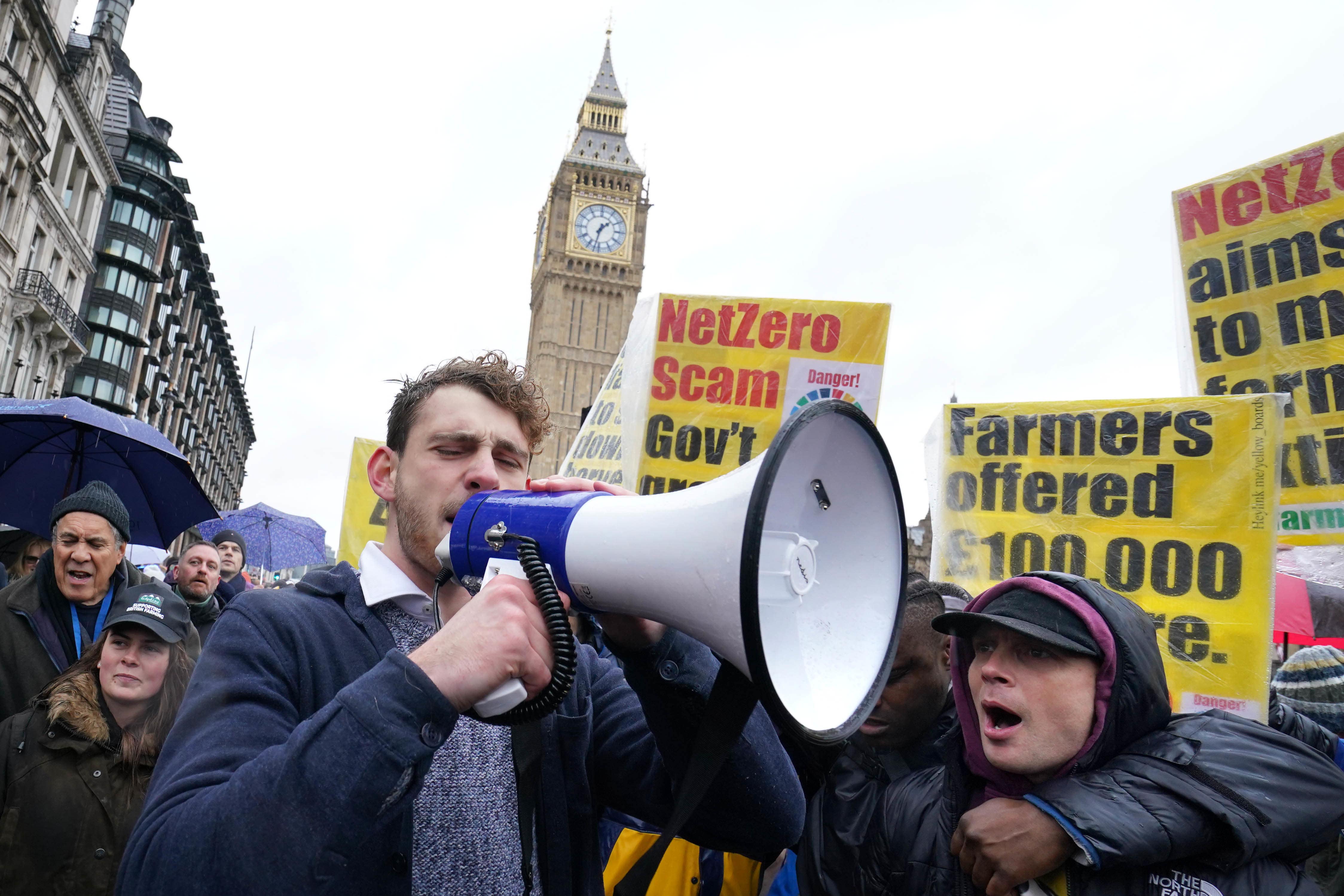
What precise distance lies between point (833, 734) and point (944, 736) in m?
1.16

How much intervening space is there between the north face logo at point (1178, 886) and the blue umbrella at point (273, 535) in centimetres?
1248

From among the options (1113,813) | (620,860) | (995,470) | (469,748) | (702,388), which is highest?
(702,388)

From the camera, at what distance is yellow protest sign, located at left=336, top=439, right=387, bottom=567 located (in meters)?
7.77

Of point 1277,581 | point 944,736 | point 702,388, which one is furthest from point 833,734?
point 1277,581

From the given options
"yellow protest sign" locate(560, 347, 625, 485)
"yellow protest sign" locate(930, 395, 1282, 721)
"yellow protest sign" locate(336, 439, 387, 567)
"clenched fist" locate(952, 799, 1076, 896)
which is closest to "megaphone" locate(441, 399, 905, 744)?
"clenched fist" locate(952, 799, 1076, 896)

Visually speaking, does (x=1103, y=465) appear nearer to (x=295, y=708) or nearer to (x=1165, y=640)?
(x=1165, y=640)

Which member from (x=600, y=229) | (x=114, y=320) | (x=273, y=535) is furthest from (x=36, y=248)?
(x=600, y=229)

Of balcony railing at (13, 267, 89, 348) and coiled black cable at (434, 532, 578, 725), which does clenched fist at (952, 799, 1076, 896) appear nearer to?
coiled black cable at (434, 532, 578, 725)

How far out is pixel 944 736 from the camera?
7.07ft

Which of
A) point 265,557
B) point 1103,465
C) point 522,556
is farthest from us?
point 265,557

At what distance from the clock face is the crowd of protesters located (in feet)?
→ 187

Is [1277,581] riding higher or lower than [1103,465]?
lower

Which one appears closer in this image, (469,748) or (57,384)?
(469,748)

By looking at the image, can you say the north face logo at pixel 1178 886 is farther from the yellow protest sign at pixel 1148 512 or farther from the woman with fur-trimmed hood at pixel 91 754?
the woman with fur-trimmed hood at pixel 91 754
